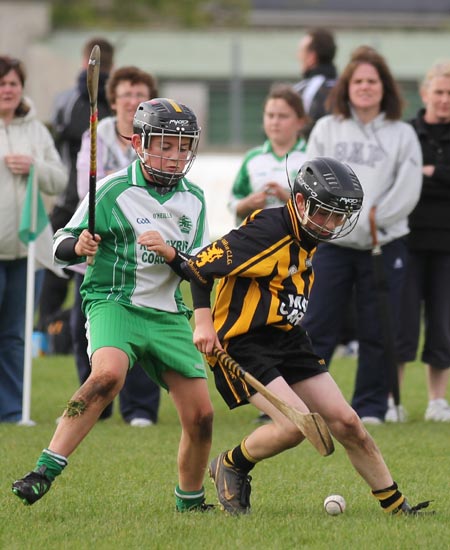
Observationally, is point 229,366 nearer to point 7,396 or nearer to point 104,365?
point 104,365

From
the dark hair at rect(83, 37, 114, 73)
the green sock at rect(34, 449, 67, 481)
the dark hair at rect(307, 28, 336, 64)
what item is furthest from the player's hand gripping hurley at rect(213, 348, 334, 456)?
the dark hair at rect(307, 28, 336, 64)

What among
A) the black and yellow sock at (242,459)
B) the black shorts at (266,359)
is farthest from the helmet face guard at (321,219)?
the black and yellow sock at (242,459)

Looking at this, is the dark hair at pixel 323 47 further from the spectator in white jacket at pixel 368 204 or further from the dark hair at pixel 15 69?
the dark hair at pixel 15 69

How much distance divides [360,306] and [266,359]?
11.2 ft

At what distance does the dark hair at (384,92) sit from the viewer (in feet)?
30.7

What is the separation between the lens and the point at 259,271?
19.9 ft

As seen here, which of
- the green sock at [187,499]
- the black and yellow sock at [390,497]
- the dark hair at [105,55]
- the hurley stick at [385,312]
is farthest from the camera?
the dark hair at [105,55]

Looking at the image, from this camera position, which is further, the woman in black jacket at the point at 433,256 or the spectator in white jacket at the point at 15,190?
the woman in black jacket at the point at 433,256

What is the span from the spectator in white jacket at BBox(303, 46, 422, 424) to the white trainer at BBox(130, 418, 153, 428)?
1.29 metres

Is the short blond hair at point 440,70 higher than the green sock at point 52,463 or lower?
higher

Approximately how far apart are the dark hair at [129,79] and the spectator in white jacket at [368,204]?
3.96 feet

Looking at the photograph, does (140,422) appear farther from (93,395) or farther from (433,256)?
(93,395)

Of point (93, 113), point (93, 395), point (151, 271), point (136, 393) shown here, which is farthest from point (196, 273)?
point (136, 393)

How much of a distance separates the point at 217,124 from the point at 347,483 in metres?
18.8
